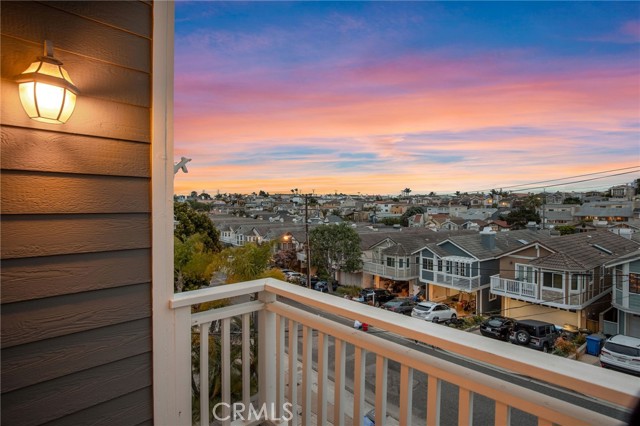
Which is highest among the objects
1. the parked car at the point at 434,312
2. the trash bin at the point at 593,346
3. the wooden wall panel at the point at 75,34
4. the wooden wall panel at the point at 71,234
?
the wooden wall panel at the point at 75,34

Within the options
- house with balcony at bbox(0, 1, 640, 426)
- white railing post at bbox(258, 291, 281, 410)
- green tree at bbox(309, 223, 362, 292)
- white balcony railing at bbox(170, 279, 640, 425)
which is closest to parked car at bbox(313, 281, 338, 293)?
green tree at bbox(309, 223, 362, 292)

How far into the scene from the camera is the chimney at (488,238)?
979cm

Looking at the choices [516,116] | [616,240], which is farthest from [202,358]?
[516,116]

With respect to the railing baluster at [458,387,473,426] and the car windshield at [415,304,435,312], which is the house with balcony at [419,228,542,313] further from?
the railing baluster at [458,387,473,426]

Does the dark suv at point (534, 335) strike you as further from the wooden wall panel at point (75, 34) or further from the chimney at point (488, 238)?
the wooden wall panel at point (75, 34)

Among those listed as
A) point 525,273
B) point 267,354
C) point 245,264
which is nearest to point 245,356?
point 267,354

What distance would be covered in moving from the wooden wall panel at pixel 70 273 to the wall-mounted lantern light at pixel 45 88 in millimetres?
438

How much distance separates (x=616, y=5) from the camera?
3.58 meters

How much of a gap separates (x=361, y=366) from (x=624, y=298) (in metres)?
6.97

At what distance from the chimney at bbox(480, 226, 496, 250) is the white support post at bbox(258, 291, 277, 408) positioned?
9.64 m

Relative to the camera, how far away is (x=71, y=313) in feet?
3.51

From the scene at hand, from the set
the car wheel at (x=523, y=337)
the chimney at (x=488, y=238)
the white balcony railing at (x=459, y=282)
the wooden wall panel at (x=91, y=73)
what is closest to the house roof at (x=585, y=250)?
the car wheel at (x=523, y=337)

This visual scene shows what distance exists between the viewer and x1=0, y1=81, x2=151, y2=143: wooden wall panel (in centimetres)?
95

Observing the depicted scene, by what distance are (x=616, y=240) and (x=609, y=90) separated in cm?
245
